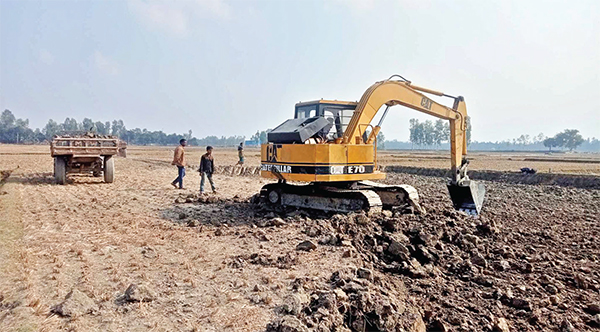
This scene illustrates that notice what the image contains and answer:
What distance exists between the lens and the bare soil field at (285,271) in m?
4.59

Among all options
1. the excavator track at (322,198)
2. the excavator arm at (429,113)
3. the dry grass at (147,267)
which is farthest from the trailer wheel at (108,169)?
the excavator arm at (429,113)

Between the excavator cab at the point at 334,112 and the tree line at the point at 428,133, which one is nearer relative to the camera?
the excavator cab at the point at 334,112

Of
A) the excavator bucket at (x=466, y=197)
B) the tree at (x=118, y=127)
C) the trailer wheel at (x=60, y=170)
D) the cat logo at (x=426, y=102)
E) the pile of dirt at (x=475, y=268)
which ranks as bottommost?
the pile of dirt at (x=475, y=268)

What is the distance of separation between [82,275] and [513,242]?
25.6 feet

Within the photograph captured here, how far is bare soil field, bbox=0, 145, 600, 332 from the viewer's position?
15.0ft

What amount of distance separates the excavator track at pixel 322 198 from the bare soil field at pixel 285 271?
19.5 inches

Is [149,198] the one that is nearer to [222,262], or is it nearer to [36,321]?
[222,262]

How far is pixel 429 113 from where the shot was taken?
11.7m

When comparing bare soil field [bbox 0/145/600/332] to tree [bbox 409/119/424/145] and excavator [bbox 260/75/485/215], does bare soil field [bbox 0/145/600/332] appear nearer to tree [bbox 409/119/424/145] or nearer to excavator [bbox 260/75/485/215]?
excavator [bbox 260/75/485/215]

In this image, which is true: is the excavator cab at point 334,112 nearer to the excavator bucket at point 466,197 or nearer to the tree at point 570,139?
the excavator bucket at point 466,197

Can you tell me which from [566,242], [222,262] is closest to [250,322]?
[222,262]

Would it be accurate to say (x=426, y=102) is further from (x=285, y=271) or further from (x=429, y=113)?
(x=285, y=271)

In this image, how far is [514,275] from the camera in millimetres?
6758

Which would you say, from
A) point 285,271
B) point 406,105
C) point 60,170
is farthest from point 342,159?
point 60,170
